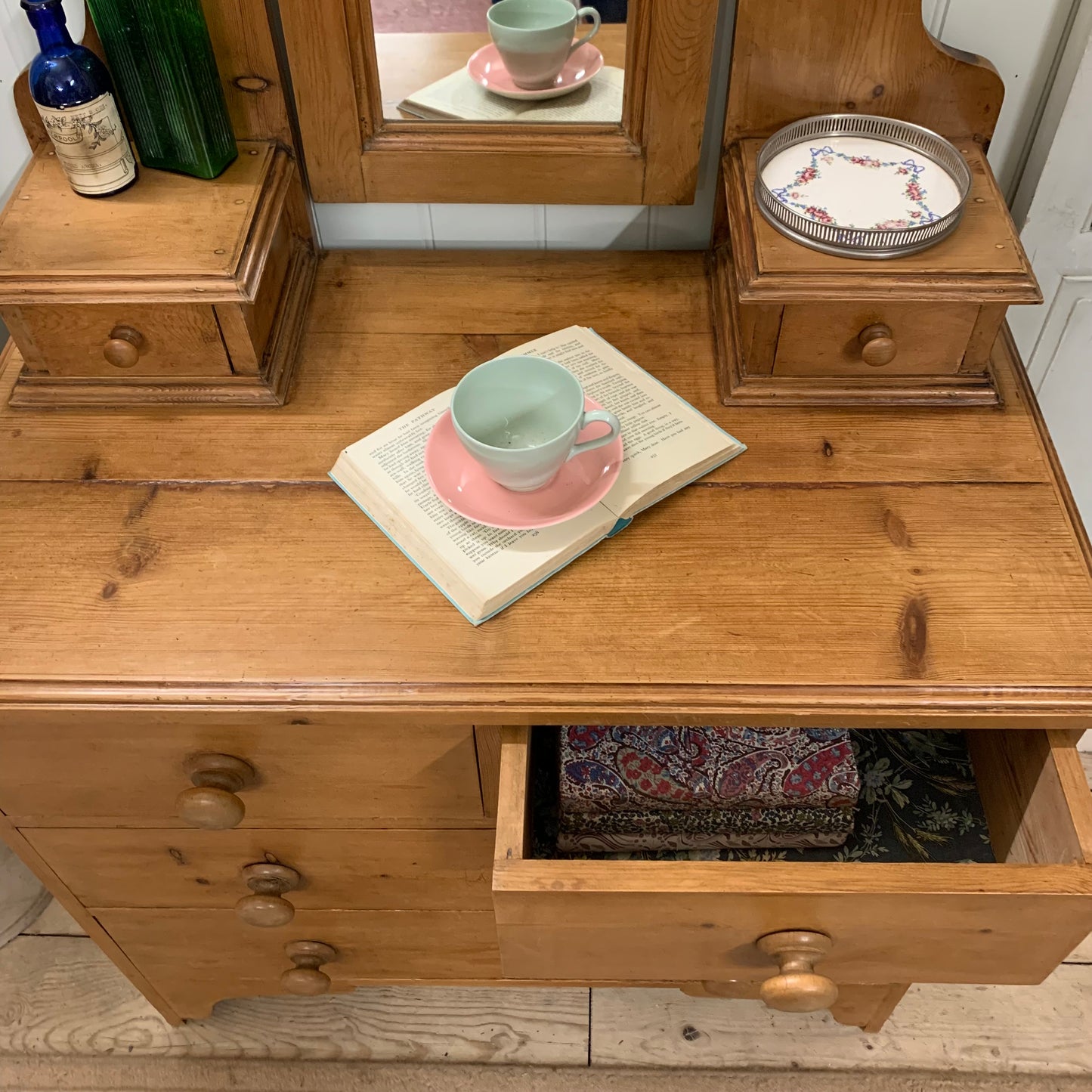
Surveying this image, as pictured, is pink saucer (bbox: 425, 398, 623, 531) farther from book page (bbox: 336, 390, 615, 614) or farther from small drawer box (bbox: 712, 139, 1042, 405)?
small drawer box (bbox: 712, 139, 1042, 405)

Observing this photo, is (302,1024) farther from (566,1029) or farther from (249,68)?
(249,68)

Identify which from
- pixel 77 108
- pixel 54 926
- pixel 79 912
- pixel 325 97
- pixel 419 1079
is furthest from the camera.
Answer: pixel 54 926

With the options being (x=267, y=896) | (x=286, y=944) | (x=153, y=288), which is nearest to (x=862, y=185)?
(x=153, y=288)

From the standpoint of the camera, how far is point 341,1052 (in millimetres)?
1312

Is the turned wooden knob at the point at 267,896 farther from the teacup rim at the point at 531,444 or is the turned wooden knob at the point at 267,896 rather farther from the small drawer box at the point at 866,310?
the small drawer box at the point at 866,310

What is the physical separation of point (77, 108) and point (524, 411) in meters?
0.44

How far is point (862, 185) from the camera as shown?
0.91 m

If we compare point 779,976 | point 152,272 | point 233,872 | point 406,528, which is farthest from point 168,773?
point 779,976

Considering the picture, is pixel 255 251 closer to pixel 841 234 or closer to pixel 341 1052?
pixel 841 234

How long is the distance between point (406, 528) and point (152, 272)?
1.01ft

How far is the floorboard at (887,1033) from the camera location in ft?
4.21

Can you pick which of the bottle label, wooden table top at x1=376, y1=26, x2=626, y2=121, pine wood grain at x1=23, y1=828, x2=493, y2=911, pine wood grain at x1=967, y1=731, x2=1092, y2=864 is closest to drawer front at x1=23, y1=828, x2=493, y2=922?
pine wood grain at x1=23, y1=828, x2=493, y2=911

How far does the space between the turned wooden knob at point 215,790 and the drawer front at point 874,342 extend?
579mm

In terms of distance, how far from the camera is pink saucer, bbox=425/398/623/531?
32.5 inches
